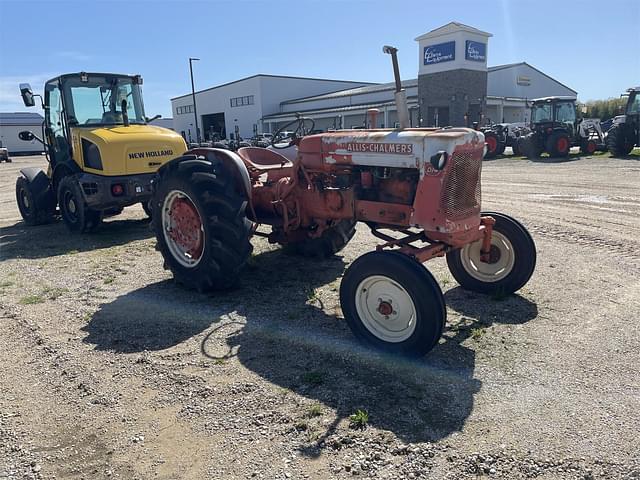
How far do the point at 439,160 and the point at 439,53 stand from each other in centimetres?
3134

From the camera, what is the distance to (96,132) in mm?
8016

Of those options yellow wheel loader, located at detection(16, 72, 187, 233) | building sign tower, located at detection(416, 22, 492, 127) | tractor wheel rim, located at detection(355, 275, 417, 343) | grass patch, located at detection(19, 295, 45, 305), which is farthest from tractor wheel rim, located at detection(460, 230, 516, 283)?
building sign tower, located at detection(416, 22, 492, 127)

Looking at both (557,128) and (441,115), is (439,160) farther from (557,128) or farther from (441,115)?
(441,115)

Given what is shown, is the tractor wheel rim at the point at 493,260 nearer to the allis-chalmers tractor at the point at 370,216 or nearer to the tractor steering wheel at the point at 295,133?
the allis-chalmers tractor at the point at 370,216

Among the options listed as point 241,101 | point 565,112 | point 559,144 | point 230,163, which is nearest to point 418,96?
point 565,112

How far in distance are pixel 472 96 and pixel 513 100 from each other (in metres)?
8.65

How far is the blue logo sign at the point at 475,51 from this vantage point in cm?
3161

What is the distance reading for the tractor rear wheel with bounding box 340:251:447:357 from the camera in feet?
11.2

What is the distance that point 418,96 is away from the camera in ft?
114

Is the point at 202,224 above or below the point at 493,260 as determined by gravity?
above

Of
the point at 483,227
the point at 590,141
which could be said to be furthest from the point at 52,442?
the point at 590,141

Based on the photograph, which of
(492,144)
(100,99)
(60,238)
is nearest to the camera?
(60,238)

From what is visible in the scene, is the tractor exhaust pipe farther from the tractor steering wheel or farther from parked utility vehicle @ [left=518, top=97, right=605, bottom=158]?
parked utility vehicle @ [left=518, top=97, right=605, bottom=158]

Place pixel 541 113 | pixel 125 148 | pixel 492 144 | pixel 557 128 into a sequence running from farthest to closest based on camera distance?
pixel 492 144
pixel 541 113
pixel 557 128
pixel 125 148
